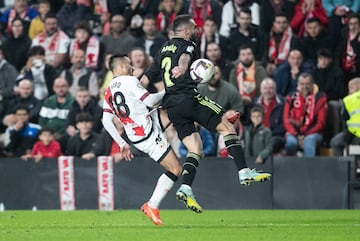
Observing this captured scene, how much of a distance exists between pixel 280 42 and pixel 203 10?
163 cm

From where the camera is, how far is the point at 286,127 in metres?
17.3

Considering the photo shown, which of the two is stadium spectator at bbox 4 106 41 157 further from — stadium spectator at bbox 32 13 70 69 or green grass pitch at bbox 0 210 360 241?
green grass pitch at bbox 0 210 360 241

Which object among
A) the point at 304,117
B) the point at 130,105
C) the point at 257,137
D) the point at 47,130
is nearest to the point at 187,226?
the point at 130,105

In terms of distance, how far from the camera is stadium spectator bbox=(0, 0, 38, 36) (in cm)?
2120

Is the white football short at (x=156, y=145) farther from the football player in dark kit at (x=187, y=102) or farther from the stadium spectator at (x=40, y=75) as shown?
the stadium spectator at (x=40, y=75)

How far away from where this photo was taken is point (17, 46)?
20.5 metres

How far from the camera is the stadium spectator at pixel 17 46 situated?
Answer: 2042 centimetres

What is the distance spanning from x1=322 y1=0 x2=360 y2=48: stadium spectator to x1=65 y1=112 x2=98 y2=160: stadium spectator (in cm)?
439

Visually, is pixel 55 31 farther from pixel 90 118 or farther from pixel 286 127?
pixel 286 127

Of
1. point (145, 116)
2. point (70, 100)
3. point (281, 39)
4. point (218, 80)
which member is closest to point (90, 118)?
point (70, 100)

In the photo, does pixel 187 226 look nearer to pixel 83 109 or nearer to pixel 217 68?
pixel 217 68

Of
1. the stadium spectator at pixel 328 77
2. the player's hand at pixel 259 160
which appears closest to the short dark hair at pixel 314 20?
the stadium spectator at pixel 328 77

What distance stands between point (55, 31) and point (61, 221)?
686cm

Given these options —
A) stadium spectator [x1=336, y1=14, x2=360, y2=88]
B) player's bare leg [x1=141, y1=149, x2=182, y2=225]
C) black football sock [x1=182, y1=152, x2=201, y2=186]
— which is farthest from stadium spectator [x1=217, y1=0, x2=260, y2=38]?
black football sock [x1=182, y1=152, x2=201, y2=186]
